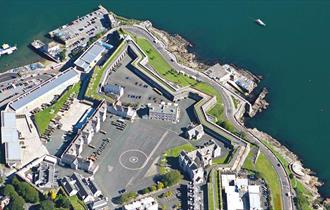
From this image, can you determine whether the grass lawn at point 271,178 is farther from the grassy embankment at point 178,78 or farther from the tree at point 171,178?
the tree at point 171,178

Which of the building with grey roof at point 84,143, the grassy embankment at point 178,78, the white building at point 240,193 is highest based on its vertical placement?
the grassy embankment at point 178,78

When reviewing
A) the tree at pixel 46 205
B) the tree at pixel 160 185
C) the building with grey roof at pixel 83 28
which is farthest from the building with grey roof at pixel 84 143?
the building with grey roof at pixel 83 28

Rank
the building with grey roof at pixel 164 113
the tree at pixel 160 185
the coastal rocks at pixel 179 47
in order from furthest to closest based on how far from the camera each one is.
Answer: the coastal rocks at pixel 179 47
the building with grey roof at pixel 164 113
the tree at pixel 160 185

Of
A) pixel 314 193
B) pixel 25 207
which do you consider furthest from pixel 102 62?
pixel 314 193

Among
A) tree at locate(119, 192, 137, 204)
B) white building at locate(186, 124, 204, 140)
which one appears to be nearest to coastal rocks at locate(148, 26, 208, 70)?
white building at locate(186, 124, 204, 140)

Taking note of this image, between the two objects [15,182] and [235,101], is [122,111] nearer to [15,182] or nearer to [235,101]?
[235,101]

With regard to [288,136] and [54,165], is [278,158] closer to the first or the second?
[288,136]
